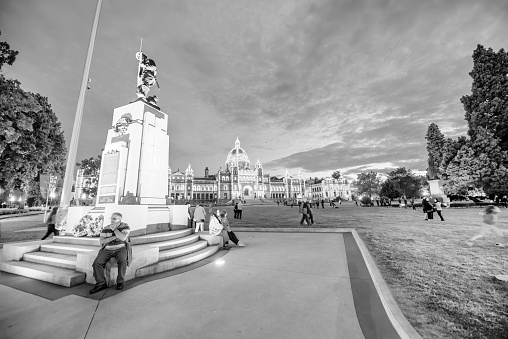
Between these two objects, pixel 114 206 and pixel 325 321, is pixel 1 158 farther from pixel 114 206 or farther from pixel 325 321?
pixel 325 321

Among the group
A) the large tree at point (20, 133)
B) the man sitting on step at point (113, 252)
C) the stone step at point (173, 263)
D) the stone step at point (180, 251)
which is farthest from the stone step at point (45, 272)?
the large tree at point (20, 133)

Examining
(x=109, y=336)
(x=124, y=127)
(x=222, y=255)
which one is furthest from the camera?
(x=124, y=127)

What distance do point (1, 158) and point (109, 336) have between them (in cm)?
2209

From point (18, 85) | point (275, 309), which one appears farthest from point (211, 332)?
point (18, 85)

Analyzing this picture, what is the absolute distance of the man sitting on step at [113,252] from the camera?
13.3 ft

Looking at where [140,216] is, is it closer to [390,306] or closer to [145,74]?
[145,74]

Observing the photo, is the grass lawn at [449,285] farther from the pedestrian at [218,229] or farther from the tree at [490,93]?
the tree at [490,93]

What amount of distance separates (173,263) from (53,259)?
293 centimetres

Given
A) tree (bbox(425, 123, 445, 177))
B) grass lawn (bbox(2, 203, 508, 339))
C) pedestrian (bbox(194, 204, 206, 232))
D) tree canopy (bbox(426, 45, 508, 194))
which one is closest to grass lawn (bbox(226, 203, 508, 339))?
grass lawn (bbox(2, 203, 508, 339))

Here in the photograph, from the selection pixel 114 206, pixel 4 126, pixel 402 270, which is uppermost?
pixel 4 126

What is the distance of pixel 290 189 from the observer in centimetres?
11250

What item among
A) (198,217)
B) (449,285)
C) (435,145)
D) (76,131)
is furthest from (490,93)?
(76,131)

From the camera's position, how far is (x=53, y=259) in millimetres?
5012

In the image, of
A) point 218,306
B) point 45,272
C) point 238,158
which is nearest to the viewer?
point 218,306
